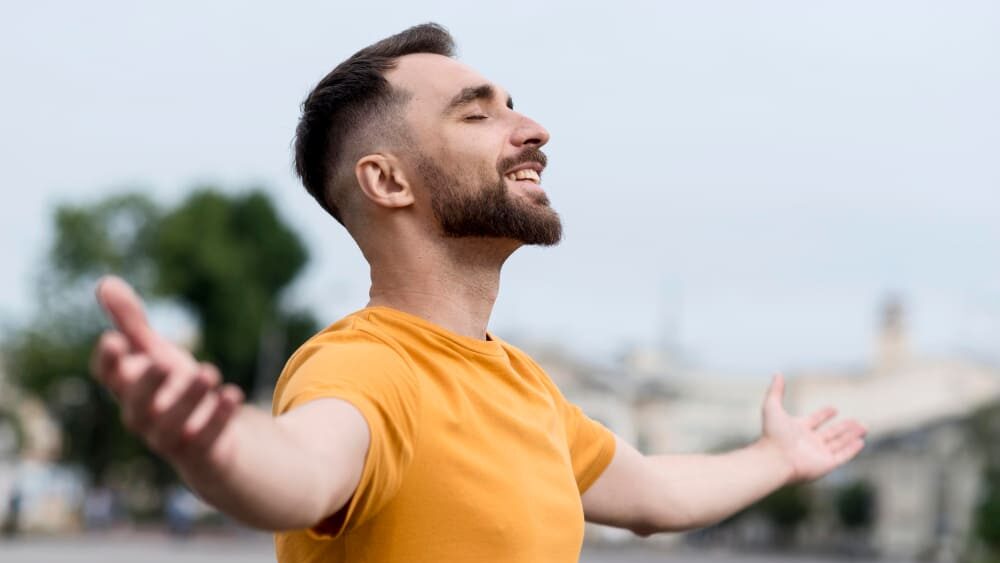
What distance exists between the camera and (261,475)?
226 cm

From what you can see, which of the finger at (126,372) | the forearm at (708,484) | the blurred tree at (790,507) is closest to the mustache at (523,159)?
→ the forearm at (708,484)

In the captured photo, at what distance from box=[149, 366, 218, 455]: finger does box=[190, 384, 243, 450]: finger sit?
0.02 metres

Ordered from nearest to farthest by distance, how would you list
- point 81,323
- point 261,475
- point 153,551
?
point 261,475 < point 153,551 < point 81,323

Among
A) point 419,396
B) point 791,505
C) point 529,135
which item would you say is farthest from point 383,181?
point 791,505

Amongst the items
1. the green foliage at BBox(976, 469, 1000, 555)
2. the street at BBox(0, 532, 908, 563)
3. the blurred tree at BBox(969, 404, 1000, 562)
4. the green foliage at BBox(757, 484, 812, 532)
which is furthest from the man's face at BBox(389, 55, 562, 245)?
the green foliage at BBox(757, 484, 812, 532)

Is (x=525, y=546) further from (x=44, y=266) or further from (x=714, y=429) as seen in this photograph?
(x=714, y=429)

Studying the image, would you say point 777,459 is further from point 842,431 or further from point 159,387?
point 159,387

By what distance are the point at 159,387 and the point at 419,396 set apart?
2.46ft

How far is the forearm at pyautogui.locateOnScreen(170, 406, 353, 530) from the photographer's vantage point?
2.19m

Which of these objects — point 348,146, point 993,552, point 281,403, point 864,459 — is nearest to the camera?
point 281,403

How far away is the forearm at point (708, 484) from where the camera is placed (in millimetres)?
3688

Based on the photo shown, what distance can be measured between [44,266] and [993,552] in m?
44.0

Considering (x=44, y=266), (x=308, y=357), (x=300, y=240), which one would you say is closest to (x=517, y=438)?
(x=308, y=357)

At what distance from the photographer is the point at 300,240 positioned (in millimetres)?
64875
